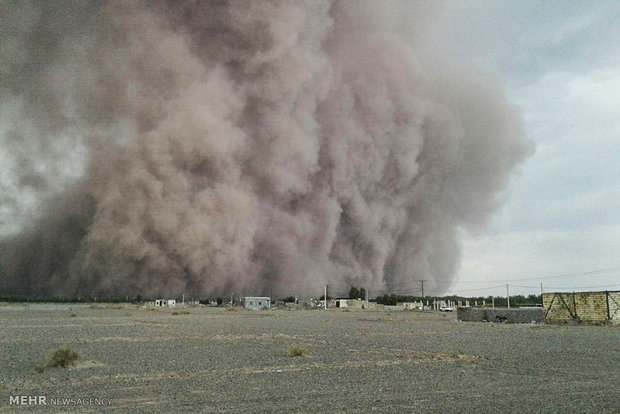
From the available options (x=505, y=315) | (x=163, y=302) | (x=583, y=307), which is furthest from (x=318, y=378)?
(x=163, y=302)

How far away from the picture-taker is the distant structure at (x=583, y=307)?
90.2ft

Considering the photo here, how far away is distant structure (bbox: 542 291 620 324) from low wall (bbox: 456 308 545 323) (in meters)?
1.25

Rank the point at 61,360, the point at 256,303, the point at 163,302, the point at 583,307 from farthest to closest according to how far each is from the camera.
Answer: the point at 163,302 < the point at 256,303 < the point at 583,307 < the point at 61,360

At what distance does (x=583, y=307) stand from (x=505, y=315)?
4928 millimetres

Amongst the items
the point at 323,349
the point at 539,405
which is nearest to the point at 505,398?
the point at 539,405

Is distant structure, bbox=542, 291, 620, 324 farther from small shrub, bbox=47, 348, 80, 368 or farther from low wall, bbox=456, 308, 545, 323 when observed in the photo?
small shrub, bbox=47, 348, 80, 368

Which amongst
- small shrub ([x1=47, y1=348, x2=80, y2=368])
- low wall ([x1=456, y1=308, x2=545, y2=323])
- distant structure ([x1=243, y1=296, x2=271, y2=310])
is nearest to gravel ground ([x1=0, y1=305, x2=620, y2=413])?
small shrub ([x1=47, y1=348, x2=80, y2=368])

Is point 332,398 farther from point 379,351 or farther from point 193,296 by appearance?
point 193,296

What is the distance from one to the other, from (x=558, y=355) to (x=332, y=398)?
8103 millimetres

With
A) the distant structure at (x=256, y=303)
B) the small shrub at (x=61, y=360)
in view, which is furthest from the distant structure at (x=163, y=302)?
the small shrub at (x=61, y=360)

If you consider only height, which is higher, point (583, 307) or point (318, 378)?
point (583, 307)

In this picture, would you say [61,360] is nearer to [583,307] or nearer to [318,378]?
[318,378]

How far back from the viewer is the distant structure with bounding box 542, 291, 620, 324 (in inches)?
1083

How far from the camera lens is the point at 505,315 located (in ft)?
106
